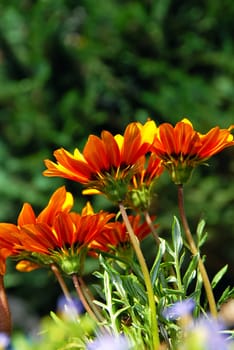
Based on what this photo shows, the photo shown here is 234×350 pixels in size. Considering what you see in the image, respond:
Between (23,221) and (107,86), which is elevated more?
(107,86)

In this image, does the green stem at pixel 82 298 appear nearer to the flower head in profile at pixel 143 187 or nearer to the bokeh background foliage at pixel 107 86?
the flower head in profile at pixel 143 187

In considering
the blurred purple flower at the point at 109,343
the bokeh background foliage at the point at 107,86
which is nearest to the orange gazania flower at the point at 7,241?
the blurred purple flower at the point at 109,343

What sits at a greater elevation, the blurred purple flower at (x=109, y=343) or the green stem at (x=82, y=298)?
the green stem at (x=82, y=298)

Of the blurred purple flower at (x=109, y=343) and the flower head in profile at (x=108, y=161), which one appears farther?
the flower head in profile at (x=108, y=161)

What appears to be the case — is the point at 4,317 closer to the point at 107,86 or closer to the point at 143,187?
the point at 143,187

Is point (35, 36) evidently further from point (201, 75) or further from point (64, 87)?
point (201, 75)

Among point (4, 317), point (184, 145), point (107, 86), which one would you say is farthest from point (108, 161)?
point (107, 86)

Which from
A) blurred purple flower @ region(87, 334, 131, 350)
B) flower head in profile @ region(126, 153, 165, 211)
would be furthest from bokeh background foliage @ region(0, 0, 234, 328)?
blurred purple flower @ region(87, 334, 131, 350)
